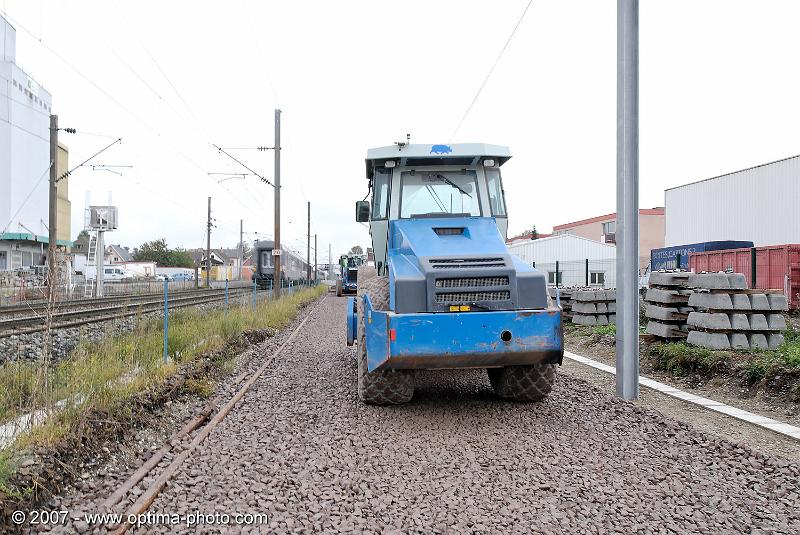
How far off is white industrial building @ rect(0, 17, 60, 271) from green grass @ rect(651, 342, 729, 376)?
Result: 4883 centimetres

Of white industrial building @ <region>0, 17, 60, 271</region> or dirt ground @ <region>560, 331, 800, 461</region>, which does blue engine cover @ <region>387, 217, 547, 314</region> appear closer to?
dirt ground @ <region>560, 331, 800, 461</region>

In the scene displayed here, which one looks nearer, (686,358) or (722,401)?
(722,401)

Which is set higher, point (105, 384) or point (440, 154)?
point (440, 154)

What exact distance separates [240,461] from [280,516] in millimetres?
1216

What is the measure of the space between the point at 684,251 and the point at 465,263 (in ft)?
79.1

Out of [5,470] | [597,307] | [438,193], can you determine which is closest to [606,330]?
[597,307]

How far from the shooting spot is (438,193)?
713 centimetres

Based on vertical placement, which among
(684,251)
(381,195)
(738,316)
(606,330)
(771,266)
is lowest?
(606,330)

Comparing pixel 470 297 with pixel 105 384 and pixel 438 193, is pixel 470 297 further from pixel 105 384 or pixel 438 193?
pixel 105 384

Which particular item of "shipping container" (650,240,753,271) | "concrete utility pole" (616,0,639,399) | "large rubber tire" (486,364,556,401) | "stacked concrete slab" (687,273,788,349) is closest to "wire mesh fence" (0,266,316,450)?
"large rubber tire" (486,364,556,401)

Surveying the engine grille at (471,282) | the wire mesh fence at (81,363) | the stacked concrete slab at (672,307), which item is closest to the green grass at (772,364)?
the stacked concrete slab at (672,307)

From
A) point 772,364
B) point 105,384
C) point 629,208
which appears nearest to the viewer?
point 105,384

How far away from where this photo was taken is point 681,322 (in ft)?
32.8

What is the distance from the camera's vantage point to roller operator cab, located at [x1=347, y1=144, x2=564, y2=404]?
17.8 ft
